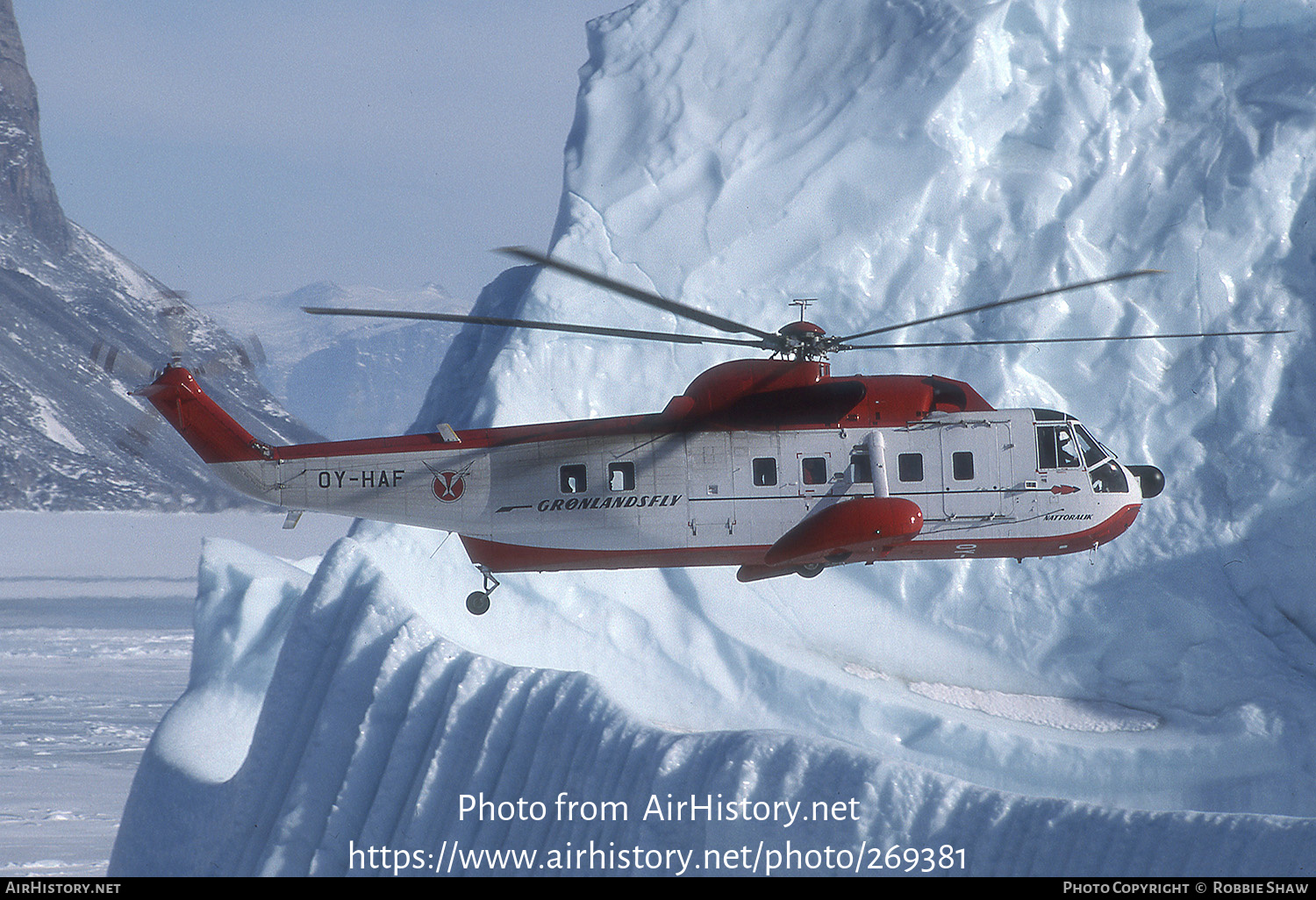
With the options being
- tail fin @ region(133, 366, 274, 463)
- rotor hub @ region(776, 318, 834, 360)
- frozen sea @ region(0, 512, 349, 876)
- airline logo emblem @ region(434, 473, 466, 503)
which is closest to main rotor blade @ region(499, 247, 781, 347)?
rotor hub @ region(776, 318, 834, 360)

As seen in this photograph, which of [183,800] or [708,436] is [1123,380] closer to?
[708,436]

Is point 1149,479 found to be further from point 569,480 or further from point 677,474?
point 569,480

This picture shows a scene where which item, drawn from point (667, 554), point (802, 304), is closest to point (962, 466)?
point (802, 304)

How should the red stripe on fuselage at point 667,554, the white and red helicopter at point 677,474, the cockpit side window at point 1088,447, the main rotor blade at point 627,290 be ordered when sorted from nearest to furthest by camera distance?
1. the main rotor blade at point 627,290
2. the white and red helicopter at point 677,474
3. the red stripe on fuselage at point 667,554
4. the cockpit side window at point 1088,447

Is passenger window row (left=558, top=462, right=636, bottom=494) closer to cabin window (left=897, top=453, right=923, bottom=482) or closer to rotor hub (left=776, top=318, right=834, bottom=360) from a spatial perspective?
rotor hub (left=776, top=318, right=834, bottom=360)

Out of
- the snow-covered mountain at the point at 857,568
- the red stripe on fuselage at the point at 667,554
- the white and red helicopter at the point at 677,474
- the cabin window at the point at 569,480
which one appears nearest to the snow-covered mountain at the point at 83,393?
the snow-covered mountain at the point at 857,568

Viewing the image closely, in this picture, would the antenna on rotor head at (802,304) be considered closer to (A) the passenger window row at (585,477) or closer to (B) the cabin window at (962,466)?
(B) the cabin window at (962,466)
